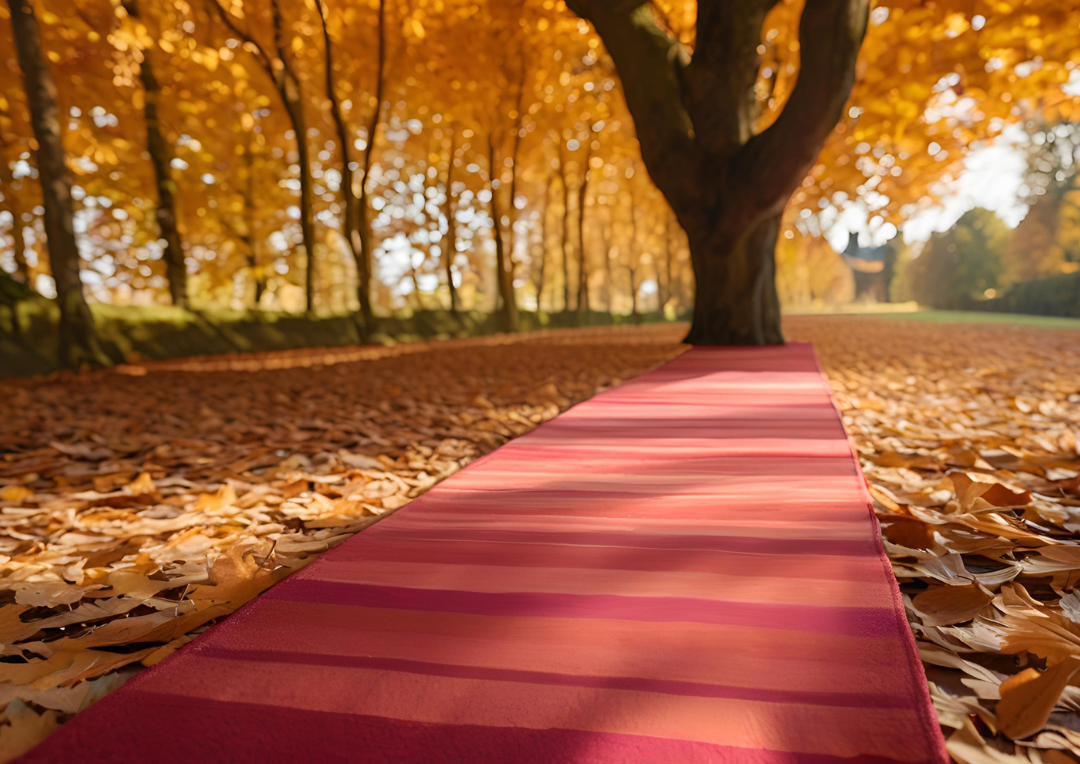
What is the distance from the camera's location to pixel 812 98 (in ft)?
19.5

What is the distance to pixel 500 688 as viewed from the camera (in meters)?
0.98

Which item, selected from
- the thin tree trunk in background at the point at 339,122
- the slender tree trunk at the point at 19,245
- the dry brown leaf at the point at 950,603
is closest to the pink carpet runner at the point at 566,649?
the dry brown leaf at the point at 950,603

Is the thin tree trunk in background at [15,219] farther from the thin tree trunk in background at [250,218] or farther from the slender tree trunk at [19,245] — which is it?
the thin tree trunk in background at [250,218]

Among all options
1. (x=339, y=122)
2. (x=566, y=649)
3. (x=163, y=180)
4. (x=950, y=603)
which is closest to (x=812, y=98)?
(x=950, y=603)

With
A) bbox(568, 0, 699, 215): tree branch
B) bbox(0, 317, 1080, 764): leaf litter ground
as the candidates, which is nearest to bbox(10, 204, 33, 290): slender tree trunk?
bbox(0, 317, 1080, 764): leaf litter ground

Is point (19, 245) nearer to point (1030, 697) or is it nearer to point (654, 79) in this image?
point (654, 79)

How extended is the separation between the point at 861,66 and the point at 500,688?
411 inches

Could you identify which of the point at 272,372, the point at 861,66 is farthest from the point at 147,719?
the point at 861,66

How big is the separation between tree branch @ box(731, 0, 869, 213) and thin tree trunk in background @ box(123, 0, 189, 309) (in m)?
9.73

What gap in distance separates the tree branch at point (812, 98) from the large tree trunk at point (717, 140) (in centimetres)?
2

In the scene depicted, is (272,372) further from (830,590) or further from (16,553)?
(830,590)

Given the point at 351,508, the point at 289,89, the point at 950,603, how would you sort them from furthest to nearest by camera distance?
the point at 289,89 < the point at 351,508 < the point at 950,603

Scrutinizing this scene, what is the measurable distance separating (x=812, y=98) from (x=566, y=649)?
20.8 ft

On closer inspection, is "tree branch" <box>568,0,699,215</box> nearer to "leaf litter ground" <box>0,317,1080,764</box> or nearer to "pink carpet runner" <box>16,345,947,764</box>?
Result: "leaf litter ground" <box>0,317,1080,764</box>
